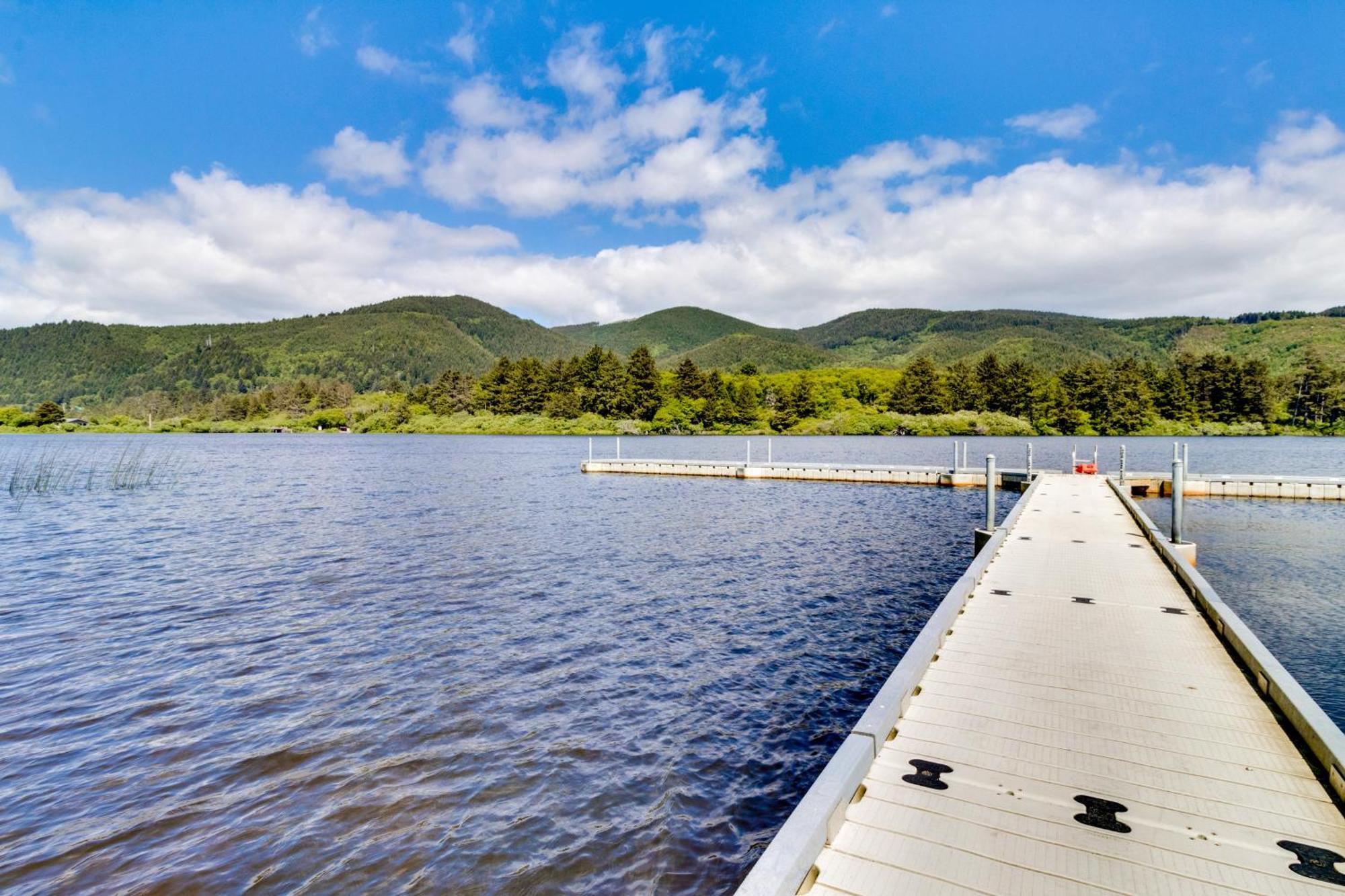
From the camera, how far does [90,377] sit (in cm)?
13950

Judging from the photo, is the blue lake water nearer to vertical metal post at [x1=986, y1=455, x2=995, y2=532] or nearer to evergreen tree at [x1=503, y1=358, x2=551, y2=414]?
vertical metal post at [x1=986, y1=455, x2=995, y2=532]

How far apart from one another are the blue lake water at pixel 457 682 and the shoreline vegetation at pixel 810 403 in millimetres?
57632

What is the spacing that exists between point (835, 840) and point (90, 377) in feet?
598

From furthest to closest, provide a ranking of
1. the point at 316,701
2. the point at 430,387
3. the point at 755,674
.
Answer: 1. the point at 430,387
2. the point at 755,674
3. the point at 316,701

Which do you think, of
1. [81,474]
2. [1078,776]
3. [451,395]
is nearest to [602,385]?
[451,395]

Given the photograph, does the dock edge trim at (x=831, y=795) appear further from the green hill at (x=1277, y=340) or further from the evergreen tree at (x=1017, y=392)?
the green hill at (x=1277, y=340)

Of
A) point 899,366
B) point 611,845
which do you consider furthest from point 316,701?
point 899,366

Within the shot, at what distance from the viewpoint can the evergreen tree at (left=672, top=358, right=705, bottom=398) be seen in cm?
8381

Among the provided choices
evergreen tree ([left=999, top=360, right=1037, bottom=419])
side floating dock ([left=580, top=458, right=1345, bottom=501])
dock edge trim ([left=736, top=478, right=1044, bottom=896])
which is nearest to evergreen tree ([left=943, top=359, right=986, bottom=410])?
evergreen tree ([left=999, top=360, right=1037, bottom=419])

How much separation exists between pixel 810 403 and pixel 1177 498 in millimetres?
69297

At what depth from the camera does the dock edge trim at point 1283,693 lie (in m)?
3.48

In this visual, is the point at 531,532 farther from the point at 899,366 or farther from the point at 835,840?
the point at 899,366

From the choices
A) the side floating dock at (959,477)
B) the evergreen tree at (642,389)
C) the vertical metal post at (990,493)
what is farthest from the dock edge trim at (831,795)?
the evergreen tree at (642,389)

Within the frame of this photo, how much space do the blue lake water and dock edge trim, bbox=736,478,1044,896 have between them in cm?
111
